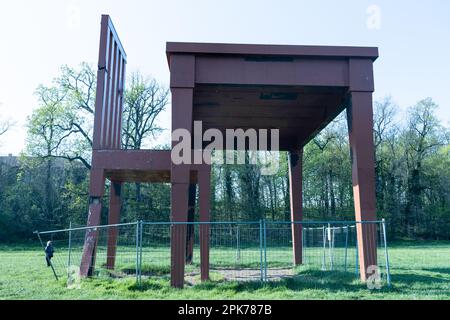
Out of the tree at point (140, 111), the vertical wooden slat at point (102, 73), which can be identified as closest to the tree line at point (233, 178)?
the tree at point (140, 111)

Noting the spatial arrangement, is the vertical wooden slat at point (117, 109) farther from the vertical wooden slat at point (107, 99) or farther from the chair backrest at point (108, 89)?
the vertical wooden slat at point (107, 99)

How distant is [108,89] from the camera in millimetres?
15367

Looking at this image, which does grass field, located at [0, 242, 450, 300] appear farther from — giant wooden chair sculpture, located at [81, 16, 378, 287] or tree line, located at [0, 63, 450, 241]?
tree line, located at [0, 63, 450, 241]

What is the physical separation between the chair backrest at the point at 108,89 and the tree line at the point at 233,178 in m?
24.1

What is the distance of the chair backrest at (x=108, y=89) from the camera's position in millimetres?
14352

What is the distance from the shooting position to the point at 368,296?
948cm

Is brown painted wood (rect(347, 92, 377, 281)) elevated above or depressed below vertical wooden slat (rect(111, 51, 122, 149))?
below

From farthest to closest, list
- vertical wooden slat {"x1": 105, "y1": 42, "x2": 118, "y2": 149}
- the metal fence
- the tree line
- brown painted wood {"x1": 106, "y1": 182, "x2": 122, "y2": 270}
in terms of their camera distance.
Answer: the tree line < brown painted wood {"x1": 106, "y1": 182, "x2": 122, "y2": 270} < vertical wooden slat {"x1": 105, "y1": 42, "x2": 118, "y2": 149} < the metal fence

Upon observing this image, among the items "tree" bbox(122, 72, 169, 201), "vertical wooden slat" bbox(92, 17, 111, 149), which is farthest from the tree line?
"vertical wooden slat" bbox(92, 17, 111, 149)

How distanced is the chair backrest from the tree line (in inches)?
948

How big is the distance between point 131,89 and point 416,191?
33638 mm

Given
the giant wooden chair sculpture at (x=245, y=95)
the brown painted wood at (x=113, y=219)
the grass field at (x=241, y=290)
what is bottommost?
the grass field at (x=241, y=290)

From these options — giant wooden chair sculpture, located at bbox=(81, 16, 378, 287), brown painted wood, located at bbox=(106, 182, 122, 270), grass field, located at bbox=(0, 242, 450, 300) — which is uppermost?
giant wooden chair sculpture, located at bbox=(81, 16, 378, 287)

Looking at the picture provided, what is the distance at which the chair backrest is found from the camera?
47.1 ft
